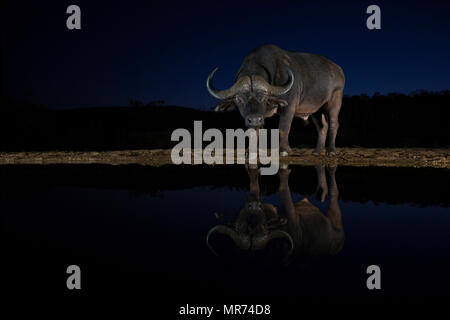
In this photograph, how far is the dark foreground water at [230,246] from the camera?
7.00 feet

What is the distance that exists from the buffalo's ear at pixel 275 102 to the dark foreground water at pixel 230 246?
3.66 m

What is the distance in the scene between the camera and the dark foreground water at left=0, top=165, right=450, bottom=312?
213cm

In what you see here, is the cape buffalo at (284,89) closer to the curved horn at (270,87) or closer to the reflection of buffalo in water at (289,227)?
the curved horn at (270,87)

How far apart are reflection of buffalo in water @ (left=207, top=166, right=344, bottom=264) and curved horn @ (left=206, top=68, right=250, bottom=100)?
4.33 metres

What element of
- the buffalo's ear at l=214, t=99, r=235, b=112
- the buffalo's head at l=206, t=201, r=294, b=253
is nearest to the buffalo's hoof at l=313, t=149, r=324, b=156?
the buffalo's ear at l=214, t=99, r=235, b=112

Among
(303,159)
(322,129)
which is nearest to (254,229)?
(303,159)

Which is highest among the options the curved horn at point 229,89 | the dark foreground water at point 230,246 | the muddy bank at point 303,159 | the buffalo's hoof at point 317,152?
the curved horn at point 229,89

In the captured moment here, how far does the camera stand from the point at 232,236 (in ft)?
9.96

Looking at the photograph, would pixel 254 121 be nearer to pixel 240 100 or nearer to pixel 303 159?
pixel 240 100

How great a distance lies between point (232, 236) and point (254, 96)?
18.6 ft

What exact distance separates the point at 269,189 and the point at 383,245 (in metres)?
2.42

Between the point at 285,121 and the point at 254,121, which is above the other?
the point at 285,121

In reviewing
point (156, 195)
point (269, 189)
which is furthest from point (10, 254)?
point (269, 189)

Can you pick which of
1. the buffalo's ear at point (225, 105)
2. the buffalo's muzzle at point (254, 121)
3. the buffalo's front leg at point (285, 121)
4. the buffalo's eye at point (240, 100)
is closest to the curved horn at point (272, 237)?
the buffalo's muzzle at point (254, 121)
